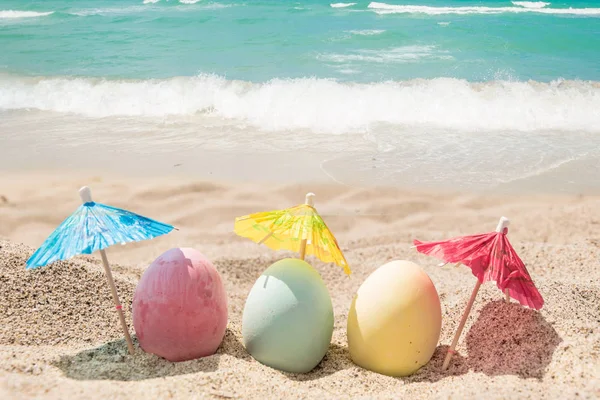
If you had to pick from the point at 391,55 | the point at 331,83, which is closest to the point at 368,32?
the point at 391,55

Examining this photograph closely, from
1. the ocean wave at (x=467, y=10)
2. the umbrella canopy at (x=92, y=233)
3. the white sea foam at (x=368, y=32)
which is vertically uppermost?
the ocean wave at (x=467, y=10)

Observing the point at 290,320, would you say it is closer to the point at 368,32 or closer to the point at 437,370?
the point at 437,370

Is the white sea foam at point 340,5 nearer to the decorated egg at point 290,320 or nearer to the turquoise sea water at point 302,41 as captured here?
the turquoise sea water at point 302,41

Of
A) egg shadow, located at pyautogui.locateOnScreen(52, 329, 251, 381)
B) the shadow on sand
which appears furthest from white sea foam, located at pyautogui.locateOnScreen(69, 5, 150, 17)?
the shadow on sand

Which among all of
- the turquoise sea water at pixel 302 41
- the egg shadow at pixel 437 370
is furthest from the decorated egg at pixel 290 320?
the turquoise sea water at pixel 302 41

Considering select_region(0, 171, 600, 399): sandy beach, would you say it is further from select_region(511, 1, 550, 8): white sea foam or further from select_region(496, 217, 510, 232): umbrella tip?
select_region(511, 1, 550, 8): white sea foam

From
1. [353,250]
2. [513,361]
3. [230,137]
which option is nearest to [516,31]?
[230,137]
